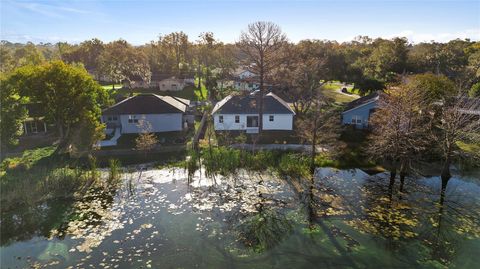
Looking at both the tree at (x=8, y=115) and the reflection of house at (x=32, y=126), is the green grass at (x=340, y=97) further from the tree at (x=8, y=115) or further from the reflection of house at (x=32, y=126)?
the tree at (x=8, y=115)

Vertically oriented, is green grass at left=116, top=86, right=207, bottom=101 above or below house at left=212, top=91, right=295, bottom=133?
above

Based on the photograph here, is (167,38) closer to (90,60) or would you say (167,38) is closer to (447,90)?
(90,60)

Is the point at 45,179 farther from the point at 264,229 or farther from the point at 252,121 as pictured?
the point at 252,121

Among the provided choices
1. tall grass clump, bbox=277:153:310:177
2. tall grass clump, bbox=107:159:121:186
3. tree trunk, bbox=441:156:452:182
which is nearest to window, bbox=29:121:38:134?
tall grass clump, bbox=107:159:121:186

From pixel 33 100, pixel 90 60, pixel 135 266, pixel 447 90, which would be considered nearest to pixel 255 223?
pixel 135 266

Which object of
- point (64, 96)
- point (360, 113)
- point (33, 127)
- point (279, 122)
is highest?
point (64, 96)

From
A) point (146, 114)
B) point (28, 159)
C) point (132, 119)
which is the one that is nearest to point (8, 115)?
point (28, 159)

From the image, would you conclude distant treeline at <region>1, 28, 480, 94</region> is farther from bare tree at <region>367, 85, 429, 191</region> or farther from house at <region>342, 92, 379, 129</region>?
bare tree at <region>367, 85, 429, 191</region>
